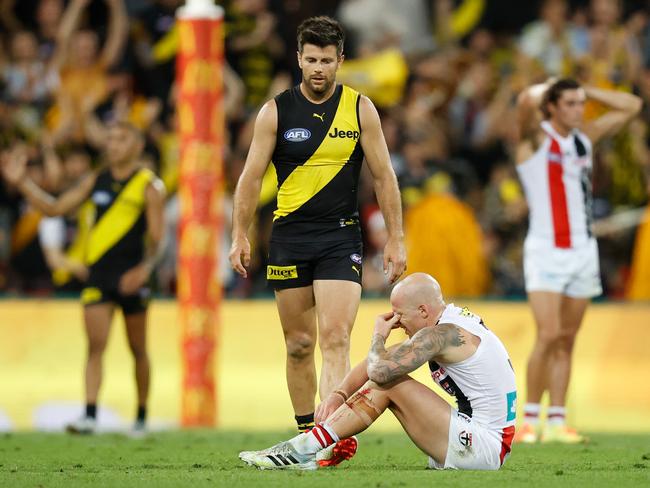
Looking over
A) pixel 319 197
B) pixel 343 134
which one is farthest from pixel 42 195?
pixel 343 134

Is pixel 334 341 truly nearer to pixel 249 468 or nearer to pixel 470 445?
pixel 249 468

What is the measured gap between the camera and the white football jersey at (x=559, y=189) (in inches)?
478

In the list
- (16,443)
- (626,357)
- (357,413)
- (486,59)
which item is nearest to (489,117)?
(486,59)

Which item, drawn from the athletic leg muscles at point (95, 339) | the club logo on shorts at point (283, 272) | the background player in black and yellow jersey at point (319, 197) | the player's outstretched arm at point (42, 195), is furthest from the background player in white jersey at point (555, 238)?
the player's outstretched arm at point (42, 195)

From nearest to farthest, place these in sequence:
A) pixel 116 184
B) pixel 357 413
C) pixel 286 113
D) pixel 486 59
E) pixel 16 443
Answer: pixel 357 413 < pixel 286 113 < pixel 16 443 < pixel 116 184 < pixel 486 59

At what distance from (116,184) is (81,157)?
10.8 ft

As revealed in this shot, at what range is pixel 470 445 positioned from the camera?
8125 millimetres

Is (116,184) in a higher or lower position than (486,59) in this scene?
lower

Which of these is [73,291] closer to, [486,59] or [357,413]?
[486,59]

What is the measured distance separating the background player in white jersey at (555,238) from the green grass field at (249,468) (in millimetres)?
630

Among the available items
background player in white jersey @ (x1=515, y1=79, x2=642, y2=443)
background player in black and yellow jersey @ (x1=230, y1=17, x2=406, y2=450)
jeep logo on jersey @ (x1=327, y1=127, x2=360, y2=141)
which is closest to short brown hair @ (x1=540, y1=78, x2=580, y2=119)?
background player in white jersey @ (x1=515, y1=79, x2=642, y2=443)

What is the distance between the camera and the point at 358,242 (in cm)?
929

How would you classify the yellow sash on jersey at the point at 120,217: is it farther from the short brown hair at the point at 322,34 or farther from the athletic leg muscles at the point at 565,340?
the short brown hair at the point at 322,34

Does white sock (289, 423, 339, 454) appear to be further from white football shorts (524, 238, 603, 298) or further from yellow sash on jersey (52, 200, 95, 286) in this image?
yellow sash on jersey (52, 200, 95, 286)
